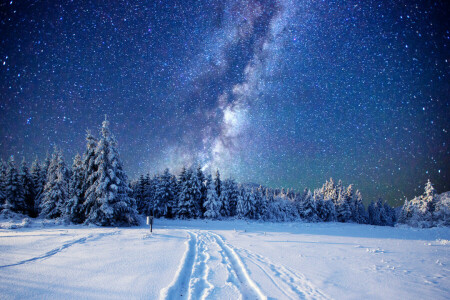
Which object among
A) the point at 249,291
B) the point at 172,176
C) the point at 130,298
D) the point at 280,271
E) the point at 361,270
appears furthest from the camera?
the point at 172,176

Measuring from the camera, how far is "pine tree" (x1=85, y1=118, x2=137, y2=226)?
18.3 metres

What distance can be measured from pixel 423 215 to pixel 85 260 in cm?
5874

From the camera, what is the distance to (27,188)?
1358 inches

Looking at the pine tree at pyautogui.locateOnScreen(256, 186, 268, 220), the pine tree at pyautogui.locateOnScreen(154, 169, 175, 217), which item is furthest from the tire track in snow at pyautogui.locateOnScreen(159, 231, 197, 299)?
the pine tree at pyautogui.locateOnScreen(256, 186, 268, 220)

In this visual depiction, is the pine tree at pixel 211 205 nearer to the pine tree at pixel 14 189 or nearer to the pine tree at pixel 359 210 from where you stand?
the pine tree at pixel 14 189

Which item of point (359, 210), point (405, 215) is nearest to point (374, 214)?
point (359, 210)

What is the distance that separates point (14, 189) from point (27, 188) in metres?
3.79

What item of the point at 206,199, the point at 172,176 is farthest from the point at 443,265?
the point at 172,176

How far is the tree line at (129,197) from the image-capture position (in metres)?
19.4

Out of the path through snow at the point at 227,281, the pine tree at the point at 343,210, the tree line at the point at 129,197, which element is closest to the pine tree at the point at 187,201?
the tree line at the point at 129,197

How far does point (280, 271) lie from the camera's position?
18.8 feet

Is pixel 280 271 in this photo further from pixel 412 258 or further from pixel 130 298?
pixel 412 258

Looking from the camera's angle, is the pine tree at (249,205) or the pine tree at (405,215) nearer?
the pine tree at (249,205)

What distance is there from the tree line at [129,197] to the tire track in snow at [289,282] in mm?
17310
